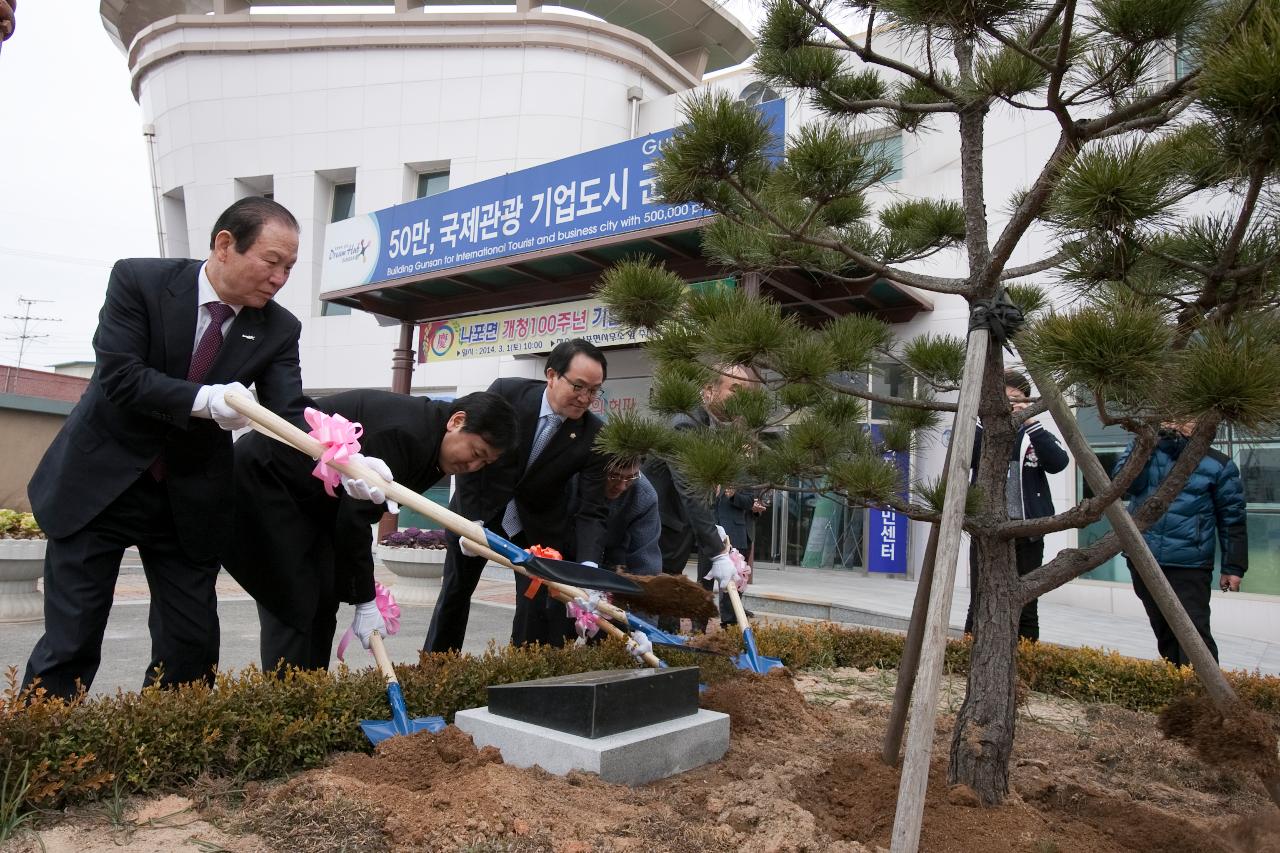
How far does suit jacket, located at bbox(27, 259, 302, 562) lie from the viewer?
2.06m

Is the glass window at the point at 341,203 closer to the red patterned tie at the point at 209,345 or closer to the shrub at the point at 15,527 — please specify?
the shrub at the point at 15,527

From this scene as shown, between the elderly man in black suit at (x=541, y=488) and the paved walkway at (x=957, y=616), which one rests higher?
the elderly man in black suit at (x=541, y=488)

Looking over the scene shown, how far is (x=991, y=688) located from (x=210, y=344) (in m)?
2.30

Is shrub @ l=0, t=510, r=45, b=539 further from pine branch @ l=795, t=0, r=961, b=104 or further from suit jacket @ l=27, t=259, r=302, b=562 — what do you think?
pine branch @ l=795, t=0, r=961, b=104

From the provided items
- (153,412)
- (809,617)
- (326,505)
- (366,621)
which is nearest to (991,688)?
(366,621)

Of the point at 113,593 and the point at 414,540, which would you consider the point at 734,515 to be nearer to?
the point at 414,540

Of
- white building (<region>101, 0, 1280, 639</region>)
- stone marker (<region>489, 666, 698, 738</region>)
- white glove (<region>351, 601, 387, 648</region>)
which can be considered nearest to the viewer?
stone marker (<region>489, 666, 698, 738</region>)

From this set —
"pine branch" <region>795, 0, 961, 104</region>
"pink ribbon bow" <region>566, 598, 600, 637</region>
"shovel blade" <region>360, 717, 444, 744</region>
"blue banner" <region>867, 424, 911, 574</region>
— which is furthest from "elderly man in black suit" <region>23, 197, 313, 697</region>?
"blue banner" <region>867, 424, 911, 574</region>

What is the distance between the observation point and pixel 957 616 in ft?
20.7

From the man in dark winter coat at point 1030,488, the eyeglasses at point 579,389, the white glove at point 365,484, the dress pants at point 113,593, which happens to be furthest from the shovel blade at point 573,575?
the man in dark winter coat at point 1030,488

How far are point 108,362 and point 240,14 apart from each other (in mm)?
17406

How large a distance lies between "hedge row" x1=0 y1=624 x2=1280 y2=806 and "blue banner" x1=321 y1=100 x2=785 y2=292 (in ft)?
14.4

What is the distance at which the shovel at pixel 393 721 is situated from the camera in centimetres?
229

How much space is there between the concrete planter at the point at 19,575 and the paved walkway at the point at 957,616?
505 cm
